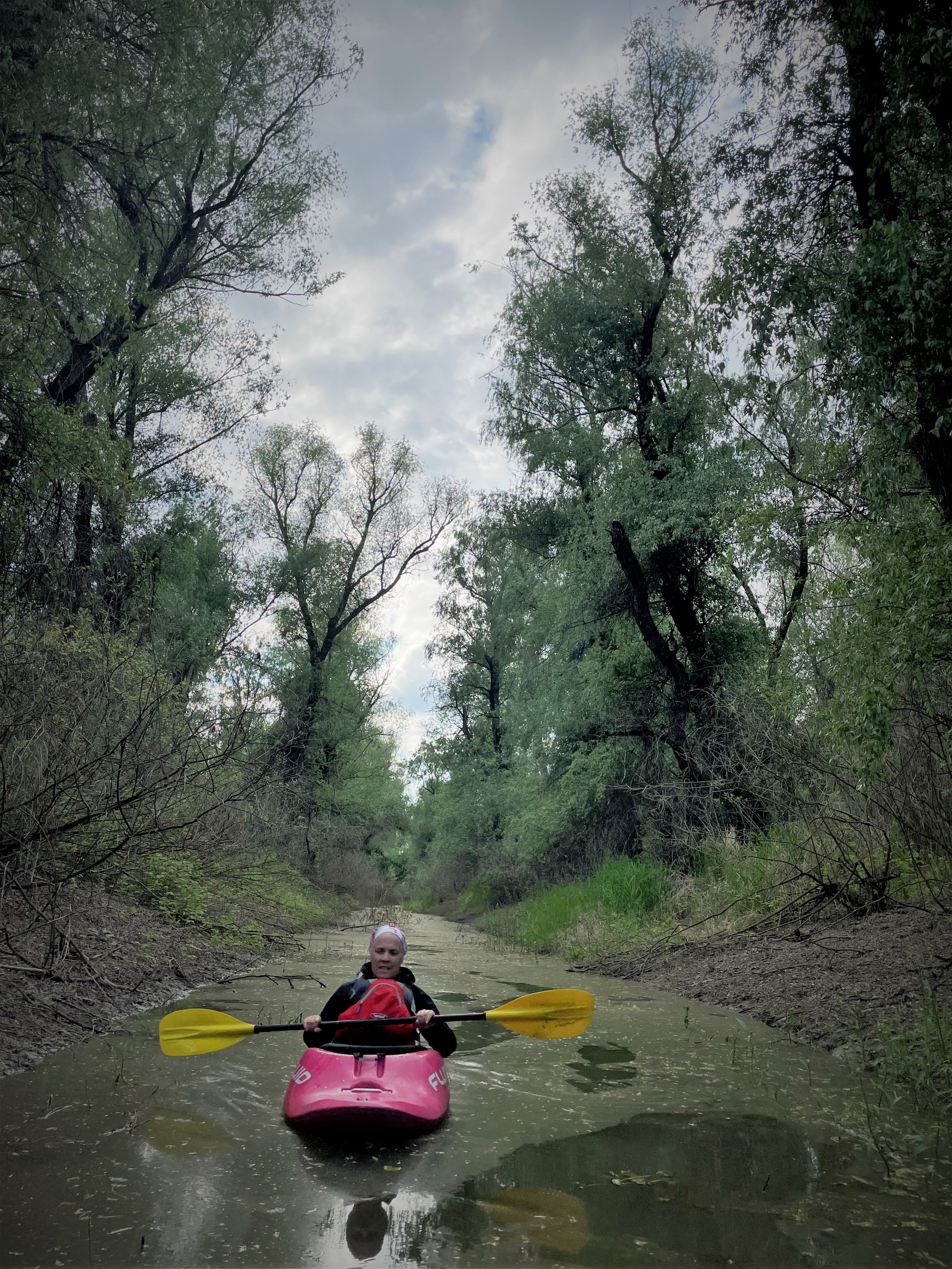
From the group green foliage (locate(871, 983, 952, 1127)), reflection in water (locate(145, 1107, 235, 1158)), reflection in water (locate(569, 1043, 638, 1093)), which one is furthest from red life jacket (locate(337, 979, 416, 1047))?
green foliage (locate(871, 983, 952, 1127))

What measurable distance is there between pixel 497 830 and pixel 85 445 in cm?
1886

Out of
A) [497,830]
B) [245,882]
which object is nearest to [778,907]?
[245,882]

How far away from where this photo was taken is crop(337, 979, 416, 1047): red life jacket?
193 inches

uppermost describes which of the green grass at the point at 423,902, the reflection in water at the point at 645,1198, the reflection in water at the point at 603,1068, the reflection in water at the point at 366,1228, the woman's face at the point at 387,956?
the woman's face at the point at 387,956

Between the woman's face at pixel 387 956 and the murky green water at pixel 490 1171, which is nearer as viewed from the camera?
the murky green water at pixel 490 1171

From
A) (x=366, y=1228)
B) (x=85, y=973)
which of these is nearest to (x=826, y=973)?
(x=366, y=1228)

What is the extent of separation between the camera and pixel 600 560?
14.8 meters

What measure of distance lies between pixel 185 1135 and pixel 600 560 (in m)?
11.9

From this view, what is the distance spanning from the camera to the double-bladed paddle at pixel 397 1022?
479 cm

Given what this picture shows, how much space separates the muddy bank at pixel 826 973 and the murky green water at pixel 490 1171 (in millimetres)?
713

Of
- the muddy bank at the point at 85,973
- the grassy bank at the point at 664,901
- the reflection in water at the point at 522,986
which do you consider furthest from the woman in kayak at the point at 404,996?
the grassy bank at the point at 664,901

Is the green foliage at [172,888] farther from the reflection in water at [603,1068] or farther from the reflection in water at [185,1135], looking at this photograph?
the reflection in water at [603,1068]

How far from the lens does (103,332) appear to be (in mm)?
11562

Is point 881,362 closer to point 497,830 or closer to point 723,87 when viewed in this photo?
point 723,87
